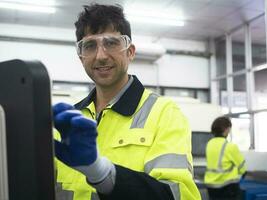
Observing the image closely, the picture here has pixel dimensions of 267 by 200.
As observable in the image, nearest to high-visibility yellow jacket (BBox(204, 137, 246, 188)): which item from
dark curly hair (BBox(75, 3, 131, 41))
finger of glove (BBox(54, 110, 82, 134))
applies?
dark curly hair (BBox(75, 3, 131, 41))

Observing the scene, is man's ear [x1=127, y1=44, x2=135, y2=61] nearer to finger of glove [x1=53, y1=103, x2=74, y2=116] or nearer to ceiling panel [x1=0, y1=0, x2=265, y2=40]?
finger of glove [x1=53, y1=103, x2=74, y2=116]

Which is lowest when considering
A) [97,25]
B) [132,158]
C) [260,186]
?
[260,186]

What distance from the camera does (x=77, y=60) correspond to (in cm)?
664

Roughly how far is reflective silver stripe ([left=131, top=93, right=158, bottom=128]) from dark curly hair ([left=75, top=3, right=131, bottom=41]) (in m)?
0.23

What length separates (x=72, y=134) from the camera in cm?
65

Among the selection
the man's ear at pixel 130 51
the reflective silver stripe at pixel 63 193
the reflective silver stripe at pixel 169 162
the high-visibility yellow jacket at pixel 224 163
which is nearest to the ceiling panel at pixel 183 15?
the high-visibility yellow jacket at pixel 224 163

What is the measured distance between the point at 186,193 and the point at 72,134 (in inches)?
18.2

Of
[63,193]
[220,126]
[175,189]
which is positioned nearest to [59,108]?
[175,189]

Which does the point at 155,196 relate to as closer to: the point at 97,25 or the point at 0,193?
the point at 0,193

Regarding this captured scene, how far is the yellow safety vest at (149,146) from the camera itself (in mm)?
1023

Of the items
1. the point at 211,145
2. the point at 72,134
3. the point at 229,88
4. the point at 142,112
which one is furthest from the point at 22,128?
the point at 229,88

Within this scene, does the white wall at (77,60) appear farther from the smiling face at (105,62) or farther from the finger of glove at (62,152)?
the finger of glove at (62,152)

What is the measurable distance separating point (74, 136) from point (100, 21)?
0.67m

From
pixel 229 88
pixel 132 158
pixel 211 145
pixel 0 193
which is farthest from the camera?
pixel 229 88
